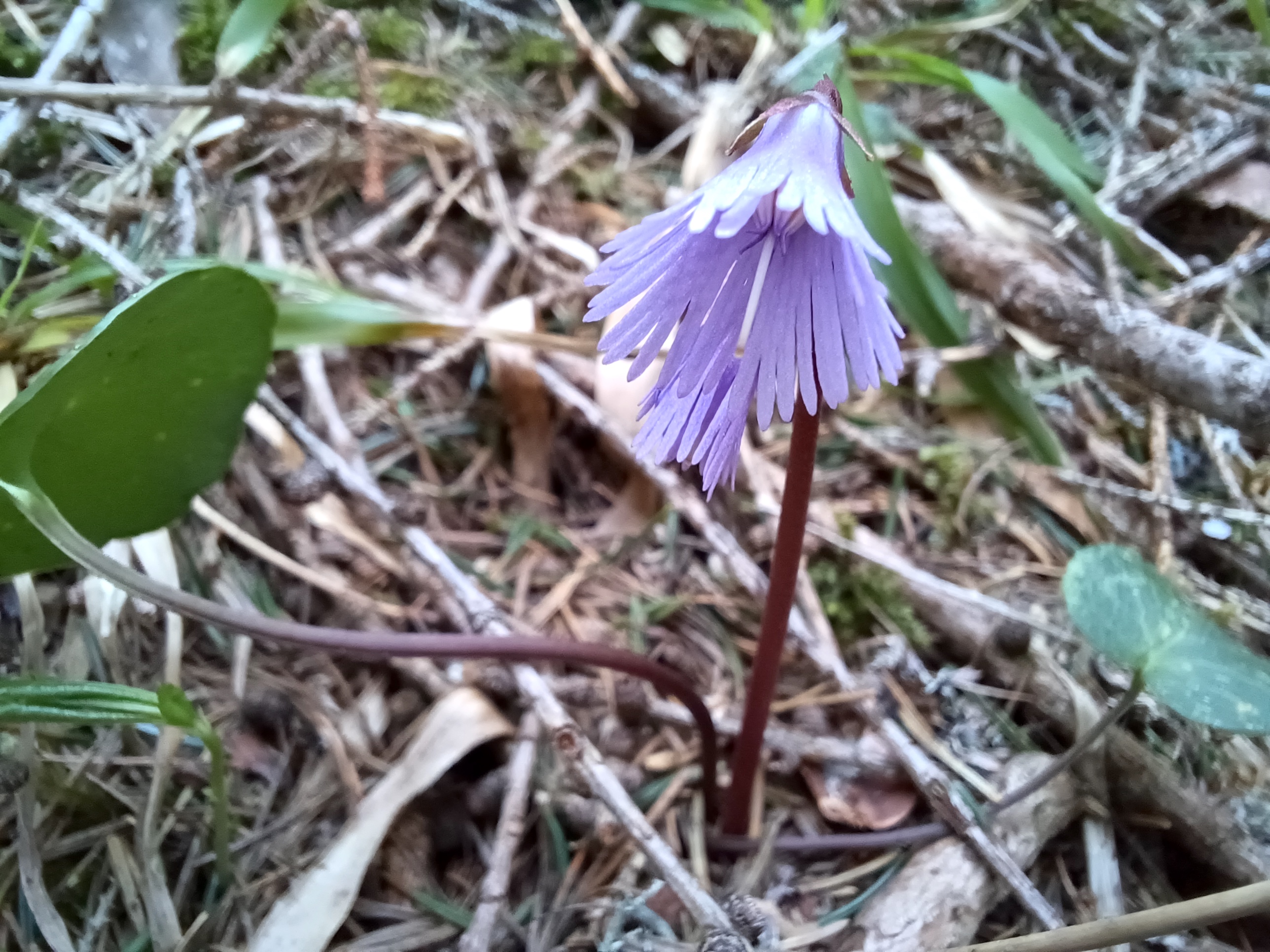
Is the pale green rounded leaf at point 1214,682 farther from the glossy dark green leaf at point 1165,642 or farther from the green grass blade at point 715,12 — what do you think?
the green grass blade at point 715,12

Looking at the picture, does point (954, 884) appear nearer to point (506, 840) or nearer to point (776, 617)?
point (776, 617)

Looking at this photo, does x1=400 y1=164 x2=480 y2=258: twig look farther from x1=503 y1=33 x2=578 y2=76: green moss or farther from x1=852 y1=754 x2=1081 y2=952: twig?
x1=852 y1=754 x2=1081 y2=952: twig

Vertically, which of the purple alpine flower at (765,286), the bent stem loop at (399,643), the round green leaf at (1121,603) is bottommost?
the bent stem loop at (399,643)

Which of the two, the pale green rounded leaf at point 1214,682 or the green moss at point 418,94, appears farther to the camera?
the green moss at point 418,94

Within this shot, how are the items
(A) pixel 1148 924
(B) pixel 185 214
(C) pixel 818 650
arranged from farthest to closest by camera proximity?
(B) pixel 185 214, (C) pixel 818 650, (A) pixel 1148 924

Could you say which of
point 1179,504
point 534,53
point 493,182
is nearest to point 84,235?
point 493,182

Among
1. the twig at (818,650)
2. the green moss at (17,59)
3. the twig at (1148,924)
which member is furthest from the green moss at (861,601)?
the green moss at (17,59)
